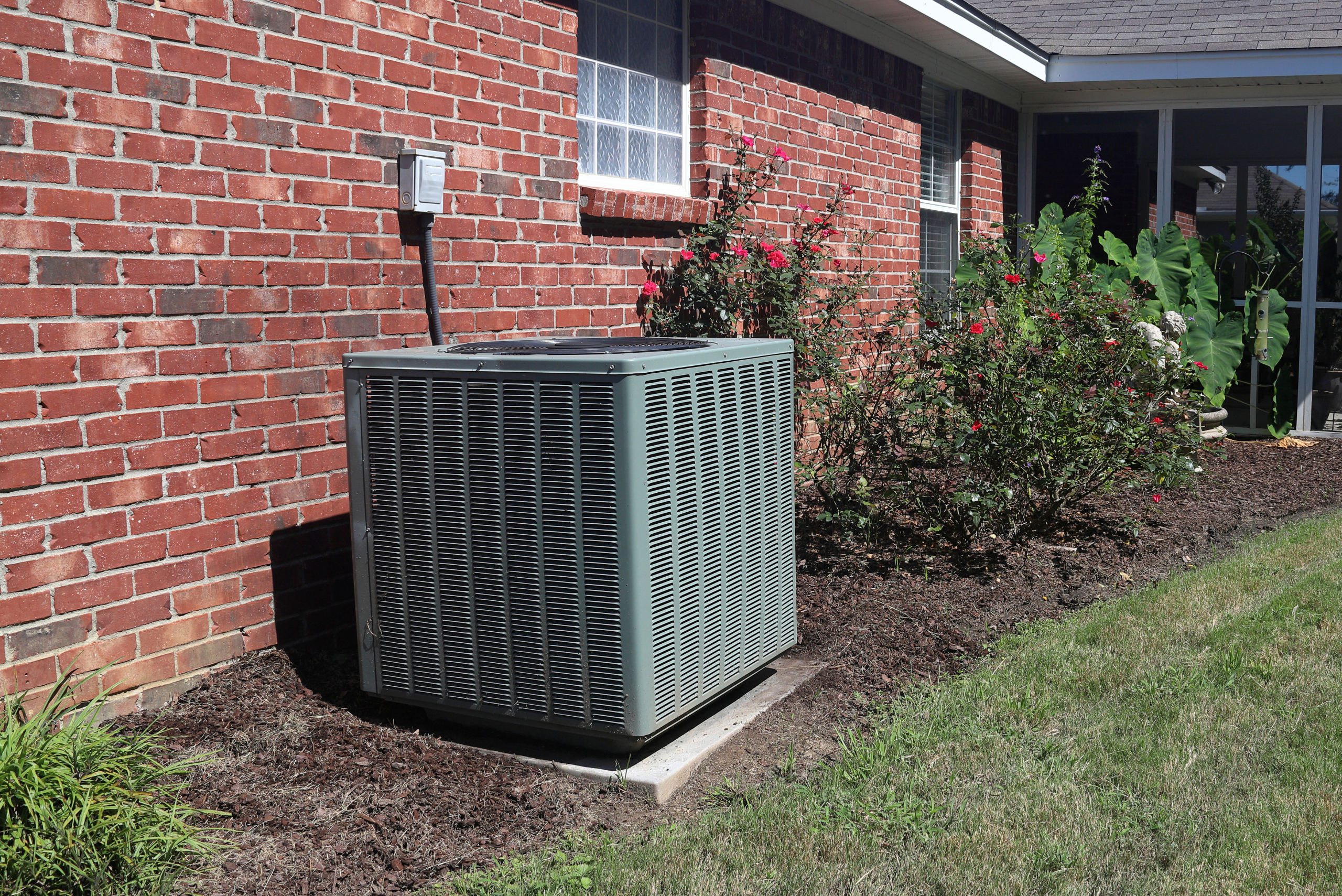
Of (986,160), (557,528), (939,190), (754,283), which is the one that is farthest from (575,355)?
(986,160)

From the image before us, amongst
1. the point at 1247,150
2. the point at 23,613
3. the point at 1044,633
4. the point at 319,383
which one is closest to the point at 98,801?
the point at 23,613

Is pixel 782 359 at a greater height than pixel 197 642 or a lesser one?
greater

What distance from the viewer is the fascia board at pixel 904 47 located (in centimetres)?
730

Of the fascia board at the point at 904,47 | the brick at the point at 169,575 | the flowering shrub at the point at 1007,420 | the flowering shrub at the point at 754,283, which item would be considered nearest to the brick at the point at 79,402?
the brick at the point at 169,575

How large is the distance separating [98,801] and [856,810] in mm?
1814

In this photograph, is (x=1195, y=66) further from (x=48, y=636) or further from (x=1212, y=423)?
(x=48, y=636)

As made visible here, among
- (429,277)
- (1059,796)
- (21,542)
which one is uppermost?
(429,277)

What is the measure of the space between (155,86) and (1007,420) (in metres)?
3.95

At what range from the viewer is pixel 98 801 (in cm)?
255

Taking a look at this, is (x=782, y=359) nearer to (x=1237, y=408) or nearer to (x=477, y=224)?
(x=477, y=224)

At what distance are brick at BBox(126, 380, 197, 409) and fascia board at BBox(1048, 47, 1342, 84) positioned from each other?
8.91 m

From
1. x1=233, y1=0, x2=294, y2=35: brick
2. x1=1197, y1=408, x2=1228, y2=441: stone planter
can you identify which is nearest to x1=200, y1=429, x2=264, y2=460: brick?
x1=233, y1=0, x2=294, y2=35: brick

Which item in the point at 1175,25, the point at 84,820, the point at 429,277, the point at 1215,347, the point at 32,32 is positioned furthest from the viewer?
the point at 1175,25

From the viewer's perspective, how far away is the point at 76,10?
315 cm
